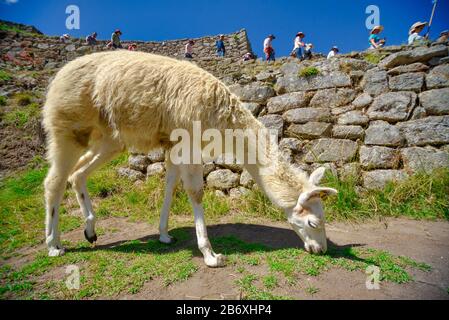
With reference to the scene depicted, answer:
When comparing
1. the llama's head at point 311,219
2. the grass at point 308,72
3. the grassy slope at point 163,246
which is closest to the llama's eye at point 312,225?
the llama's head at point 311,219

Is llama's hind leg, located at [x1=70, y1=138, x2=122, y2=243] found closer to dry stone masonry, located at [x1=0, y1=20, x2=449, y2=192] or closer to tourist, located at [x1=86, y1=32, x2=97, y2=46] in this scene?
dry stone masonry, located at [x1=0, y1=20, x2=449, y2=192]

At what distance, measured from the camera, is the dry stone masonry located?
4777 mm

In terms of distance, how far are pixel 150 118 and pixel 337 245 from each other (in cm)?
282

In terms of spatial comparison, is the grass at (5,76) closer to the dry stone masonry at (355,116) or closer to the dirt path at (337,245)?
the dry stone masonry at (355,116)

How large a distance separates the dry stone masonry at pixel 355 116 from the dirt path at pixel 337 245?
112 cm

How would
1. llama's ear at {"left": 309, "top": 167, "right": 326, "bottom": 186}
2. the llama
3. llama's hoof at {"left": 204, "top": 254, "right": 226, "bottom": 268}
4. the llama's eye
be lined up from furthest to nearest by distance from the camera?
llama's ear at {"left": 309, "top": 167, "right": 326, "bottom": 186}, the llama, the llama's eye, llama's hoof at {"left": 204, "top": 254, "right": 226, "bottom": 268}

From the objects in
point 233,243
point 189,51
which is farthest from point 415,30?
point 189,51

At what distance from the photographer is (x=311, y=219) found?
3.04 m

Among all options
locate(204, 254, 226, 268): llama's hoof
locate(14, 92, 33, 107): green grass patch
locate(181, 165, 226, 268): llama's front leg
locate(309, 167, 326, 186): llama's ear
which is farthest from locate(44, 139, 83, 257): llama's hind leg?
locate(14, 92, 33, 107): green grass patch

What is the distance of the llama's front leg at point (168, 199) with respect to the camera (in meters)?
3.64

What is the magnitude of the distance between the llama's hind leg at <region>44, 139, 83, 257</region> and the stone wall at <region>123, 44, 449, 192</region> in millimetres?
2530

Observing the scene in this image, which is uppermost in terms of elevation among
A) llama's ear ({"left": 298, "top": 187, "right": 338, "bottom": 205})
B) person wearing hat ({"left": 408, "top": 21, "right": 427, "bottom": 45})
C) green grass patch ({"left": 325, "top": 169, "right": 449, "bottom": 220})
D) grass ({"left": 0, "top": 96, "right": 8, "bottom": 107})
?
person wearing hat ({"left": 408, "top": 21, "right": 427, "bottom": 45})

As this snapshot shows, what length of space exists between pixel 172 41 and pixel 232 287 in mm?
15755

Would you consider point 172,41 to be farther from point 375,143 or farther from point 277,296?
point 277,296
